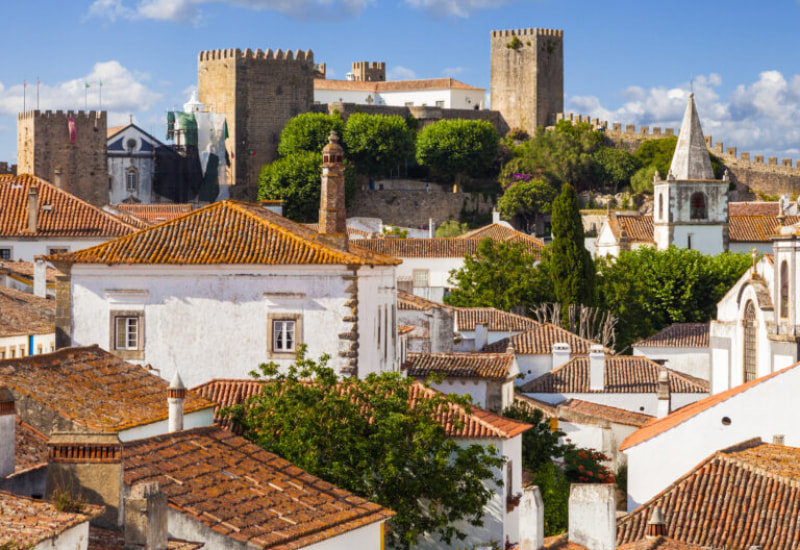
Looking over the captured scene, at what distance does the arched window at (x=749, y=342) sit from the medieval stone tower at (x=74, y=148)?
51.0m

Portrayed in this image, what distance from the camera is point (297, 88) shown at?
3903 inches

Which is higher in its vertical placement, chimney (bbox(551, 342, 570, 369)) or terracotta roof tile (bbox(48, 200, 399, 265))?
terracotta roof tile (bbox(48, 200, 399, 265))

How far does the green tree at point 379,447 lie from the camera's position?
21344 mm

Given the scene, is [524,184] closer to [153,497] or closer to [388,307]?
[388,307]

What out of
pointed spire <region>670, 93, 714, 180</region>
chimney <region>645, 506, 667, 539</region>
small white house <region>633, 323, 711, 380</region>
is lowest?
small white house <region>633, 323, 711, 380</region>

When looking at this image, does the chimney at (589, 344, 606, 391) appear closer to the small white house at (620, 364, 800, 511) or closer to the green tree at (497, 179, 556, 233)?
the small white house at (620, 364, 800, 511)

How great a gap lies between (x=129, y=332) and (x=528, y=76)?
81.3 metres

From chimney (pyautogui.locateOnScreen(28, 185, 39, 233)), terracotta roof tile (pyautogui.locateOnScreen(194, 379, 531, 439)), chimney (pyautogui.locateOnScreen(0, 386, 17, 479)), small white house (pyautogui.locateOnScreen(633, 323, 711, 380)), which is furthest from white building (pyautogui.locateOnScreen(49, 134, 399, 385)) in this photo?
small white house (pyautogui.locateOnScreen(633, 323, 711, 380))

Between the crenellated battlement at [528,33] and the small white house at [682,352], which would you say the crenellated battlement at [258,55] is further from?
the small white house at [682,352]

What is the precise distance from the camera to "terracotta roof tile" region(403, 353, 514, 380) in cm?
3306

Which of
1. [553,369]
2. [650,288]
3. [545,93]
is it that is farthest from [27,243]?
[545,93]

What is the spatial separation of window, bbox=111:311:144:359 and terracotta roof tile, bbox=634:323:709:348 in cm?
3069

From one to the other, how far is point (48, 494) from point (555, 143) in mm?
87818

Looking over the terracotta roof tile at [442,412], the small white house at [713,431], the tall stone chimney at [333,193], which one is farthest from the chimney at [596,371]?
the terracotta roof tile at [442,412]
